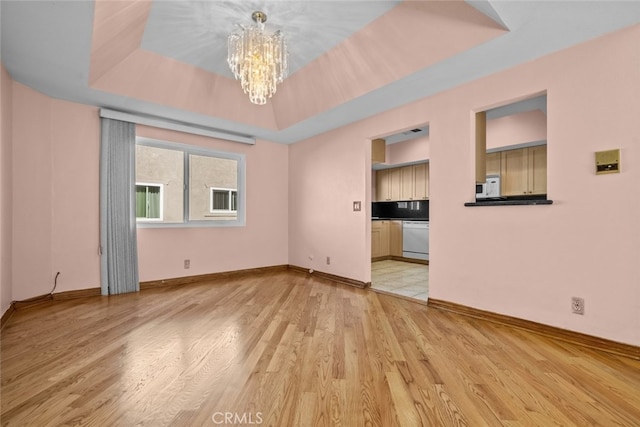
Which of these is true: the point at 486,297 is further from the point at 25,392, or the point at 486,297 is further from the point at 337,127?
the point at 25,392

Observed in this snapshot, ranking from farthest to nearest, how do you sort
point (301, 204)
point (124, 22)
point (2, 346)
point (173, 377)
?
1. point (301, 204)
2. point (124, 22)
3. point (2, 346)
4. point (173, 377)

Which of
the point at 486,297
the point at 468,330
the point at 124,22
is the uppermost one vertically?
→ the point at 124,22

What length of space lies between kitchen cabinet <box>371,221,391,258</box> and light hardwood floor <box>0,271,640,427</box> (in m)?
3.25

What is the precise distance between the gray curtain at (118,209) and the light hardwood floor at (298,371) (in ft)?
2.36

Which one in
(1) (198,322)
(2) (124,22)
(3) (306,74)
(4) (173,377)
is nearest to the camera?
(4) (173,377)

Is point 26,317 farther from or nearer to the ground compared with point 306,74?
nearer to the ground

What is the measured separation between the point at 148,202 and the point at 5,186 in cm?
147

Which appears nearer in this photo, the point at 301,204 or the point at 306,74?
the point at 306,74

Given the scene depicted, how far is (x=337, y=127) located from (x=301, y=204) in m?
1.50

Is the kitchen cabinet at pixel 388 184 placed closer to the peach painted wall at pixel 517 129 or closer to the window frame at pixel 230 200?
the peach painted wall at pixel 517 129

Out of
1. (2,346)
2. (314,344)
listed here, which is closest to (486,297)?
(314,344)

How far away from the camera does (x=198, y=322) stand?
2.62m

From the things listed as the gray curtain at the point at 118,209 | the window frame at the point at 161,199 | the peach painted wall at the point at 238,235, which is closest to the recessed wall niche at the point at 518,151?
the peach painted wall at the point at 238,235

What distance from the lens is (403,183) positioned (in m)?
6.47
